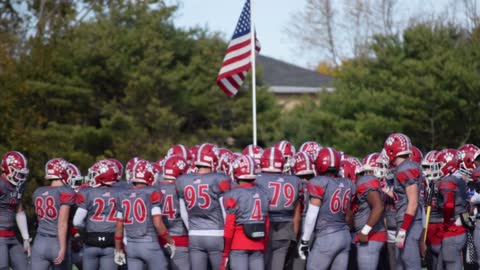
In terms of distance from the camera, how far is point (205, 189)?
10.6 metres

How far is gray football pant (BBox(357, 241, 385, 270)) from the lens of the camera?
428 inches

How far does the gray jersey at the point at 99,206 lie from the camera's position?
11023 mm

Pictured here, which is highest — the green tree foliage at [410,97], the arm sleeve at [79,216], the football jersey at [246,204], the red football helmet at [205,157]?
the green tree foliage at [410,97]

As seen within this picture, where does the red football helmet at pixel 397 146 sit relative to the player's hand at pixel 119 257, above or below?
above

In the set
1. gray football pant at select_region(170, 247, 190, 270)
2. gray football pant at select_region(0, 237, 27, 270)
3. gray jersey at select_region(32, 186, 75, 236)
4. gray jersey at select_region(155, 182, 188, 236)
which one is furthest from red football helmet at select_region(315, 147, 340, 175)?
gray football pant at select_region(0, 237, 27, 270)

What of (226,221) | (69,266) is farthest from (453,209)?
(69,266)

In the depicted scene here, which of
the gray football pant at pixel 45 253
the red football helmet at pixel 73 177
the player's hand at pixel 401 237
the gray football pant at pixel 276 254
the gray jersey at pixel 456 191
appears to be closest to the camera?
the player's hand at pixel 401 237

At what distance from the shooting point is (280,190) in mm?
10609

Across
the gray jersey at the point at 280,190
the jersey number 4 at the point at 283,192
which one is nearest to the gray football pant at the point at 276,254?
the gray jersey at the point at 280,190

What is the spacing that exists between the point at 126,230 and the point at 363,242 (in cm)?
279

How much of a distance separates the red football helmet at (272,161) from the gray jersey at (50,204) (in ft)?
7.77

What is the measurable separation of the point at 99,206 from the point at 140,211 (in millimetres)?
675

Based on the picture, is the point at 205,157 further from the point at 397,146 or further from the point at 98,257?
the point at 397,146

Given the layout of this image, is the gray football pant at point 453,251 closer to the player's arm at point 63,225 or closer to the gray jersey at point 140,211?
the gray jersey at point 140,211
